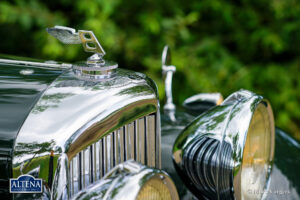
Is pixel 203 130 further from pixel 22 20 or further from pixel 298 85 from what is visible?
pixel 298 85

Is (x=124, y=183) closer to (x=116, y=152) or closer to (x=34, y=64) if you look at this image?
(x=116, y=152)

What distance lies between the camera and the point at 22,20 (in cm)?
322

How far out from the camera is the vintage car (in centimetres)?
91

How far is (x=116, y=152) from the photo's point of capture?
42.1 inches

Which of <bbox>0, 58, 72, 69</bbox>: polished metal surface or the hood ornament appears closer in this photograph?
the hood ornament

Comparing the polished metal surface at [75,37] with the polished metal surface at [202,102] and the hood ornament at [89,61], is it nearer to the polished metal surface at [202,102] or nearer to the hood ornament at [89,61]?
the hood ornament at [89,61]

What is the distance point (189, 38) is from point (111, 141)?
282 centimetres

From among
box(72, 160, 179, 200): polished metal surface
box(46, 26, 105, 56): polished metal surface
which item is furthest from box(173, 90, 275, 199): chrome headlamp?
box(46, 26, 105, 56): polished metal surface

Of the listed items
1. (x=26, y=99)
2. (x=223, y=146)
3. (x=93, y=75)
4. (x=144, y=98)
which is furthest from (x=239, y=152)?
(x=26, y=99)

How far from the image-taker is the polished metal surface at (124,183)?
839 millimetres

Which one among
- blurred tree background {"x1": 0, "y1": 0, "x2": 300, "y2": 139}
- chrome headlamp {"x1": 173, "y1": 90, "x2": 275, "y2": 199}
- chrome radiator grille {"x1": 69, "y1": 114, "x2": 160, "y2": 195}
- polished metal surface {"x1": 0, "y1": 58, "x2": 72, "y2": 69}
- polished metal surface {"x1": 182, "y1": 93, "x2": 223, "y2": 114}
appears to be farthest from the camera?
blurred tree background {"x1": 0, "y1": 0, "x2": 300, "y2": 139}

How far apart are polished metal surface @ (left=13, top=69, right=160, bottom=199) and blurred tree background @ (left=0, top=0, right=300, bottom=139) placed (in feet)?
7.01

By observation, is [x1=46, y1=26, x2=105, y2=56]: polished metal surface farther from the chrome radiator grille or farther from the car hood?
the chrome radiator grille

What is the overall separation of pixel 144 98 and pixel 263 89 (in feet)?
9.45
